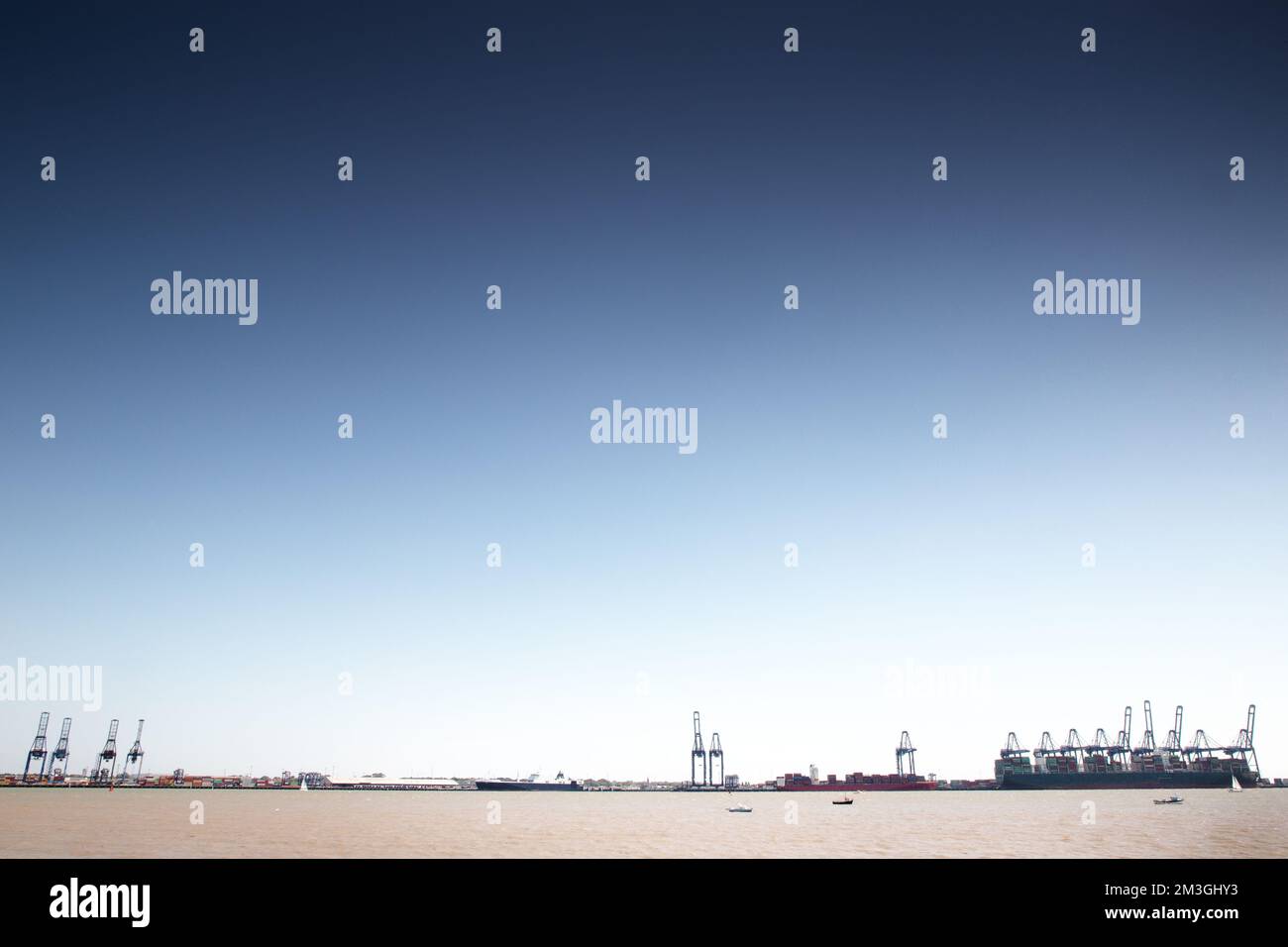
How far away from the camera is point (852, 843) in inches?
2591

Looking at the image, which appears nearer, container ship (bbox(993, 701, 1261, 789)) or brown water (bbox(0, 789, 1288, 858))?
brown water (bbox(0, 789, 1288, 858))
